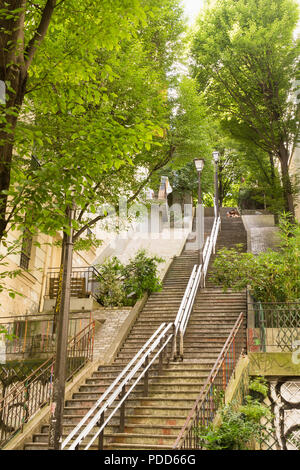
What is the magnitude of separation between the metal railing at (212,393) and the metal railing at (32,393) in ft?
11.3

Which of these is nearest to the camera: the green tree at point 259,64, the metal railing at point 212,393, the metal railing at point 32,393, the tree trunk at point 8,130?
the tree trunk at point 8,130

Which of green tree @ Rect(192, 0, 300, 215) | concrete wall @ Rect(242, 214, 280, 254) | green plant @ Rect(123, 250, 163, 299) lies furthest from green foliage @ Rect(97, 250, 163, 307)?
green tree @ Rect(192, 0, 300, 215)

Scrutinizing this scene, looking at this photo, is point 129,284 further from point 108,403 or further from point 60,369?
point 60,369

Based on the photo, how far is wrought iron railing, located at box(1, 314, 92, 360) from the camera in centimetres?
1346

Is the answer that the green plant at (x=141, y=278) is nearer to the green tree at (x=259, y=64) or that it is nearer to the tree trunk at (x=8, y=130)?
the green tree at (x=259, y=64)

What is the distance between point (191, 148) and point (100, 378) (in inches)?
410

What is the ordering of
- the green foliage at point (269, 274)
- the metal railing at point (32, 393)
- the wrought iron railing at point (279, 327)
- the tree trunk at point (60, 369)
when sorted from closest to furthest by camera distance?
the tree trunk at point (60, 369)
the metal railing at point (32, 393)
the wrought iron railing at point (279, 327)
the green foliage at point (269, 274)

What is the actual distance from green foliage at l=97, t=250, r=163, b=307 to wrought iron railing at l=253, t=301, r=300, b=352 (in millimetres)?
5877

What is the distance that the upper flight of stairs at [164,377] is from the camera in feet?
29.0

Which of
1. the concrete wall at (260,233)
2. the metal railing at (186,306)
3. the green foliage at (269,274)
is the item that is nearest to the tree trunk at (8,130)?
the metal railing at (186,306)

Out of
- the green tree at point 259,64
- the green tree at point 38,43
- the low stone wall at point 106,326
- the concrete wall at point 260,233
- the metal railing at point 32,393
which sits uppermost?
the green tree at point 259,64

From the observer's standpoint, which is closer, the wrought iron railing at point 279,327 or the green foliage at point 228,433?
the green foliage at point 228,433

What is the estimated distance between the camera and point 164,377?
10.7 metres
